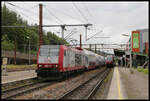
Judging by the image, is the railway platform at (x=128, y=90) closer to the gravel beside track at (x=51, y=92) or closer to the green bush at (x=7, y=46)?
the gravel beside track at (x=51, y=92)

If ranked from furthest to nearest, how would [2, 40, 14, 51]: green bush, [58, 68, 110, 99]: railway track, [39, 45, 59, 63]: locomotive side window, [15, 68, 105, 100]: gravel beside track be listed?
[2, 40, 14, 51]: green bush → [39, 45, 59, 63]: locomotive side window → [58, 68, 110, 99]: railway track → [15, 68, 105, 100]: gravel beside track

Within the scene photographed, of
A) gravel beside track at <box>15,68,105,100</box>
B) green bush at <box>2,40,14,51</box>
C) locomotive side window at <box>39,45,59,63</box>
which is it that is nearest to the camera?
gravel beside track at <box>15,68,105,100</box>

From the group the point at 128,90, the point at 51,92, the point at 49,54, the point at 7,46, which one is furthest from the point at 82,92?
the point at 7,46

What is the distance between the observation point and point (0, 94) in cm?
955

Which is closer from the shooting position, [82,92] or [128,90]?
[82,92]

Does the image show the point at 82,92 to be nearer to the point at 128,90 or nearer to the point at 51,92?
the point at 51,92

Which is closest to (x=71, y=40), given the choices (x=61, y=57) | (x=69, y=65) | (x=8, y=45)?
(x=69, y=65)

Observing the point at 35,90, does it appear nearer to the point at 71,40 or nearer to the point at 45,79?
the point at 45,79

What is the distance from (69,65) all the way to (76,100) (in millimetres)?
8494

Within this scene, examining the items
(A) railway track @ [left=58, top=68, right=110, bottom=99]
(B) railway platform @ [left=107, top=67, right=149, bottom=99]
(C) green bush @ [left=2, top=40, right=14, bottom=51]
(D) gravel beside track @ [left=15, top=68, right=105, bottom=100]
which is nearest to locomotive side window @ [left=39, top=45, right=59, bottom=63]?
(D) gravel beside track @ [left=15, top=68, right=105, bottom=100]

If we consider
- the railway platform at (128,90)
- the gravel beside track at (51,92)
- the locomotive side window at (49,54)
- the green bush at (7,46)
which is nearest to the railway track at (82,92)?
the gravel beside track at (51,92)

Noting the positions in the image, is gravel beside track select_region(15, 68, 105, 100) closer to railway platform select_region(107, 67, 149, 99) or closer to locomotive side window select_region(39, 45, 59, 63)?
locomotive side window select_region(39, 45, 59, 63)

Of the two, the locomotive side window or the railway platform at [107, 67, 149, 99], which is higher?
the locomotive side window

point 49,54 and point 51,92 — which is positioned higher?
point 49,54
